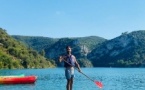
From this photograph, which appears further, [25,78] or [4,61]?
[4,61]

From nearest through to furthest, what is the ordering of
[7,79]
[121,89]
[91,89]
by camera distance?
[91,89], [121,89], [7,79]

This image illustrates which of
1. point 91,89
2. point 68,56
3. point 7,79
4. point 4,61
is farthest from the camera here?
point 4,61

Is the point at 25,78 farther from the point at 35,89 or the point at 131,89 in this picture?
the point at 131,89

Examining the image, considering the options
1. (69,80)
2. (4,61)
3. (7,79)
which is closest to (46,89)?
(7,79)

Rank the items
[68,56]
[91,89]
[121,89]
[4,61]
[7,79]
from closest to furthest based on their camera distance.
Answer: [68,56] → [91,89] → [121,89] → [7,79] → [4,61]

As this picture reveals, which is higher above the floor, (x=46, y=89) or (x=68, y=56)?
(x=68, y=56)

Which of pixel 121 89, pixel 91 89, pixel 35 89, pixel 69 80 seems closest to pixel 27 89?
pixel 35 89

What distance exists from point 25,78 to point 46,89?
882 cm

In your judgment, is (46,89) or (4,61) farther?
(4,61)

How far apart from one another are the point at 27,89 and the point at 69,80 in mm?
26513

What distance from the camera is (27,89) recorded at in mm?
48750

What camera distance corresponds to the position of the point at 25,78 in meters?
58.0

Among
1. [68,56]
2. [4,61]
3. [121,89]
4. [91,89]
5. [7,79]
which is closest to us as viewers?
[68,56]

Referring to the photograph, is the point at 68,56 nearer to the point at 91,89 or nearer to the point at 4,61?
the point at 91,89
